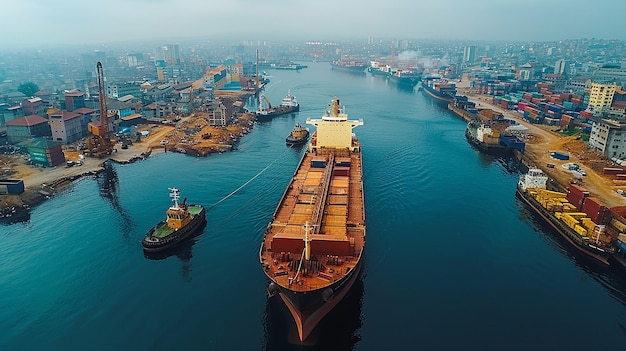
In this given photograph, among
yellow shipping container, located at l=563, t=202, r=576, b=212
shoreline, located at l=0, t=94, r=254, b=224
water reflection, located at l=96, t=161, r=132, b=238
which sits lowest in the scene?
water reflection, located at l=96, t=161, r=132, b=238

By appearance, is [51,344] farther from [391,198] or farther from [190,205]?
[391,198]

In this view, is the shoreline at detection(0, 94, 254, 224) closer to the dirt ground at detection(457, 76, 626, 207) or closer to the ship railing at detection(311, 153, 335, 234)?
the ship railing at detection(311, 153, 335, 234)

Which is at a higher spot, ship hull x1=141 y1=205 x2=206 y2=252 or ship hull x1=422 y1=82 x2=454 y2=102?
ship hull x1=422 y1=82 x2=454 y2=102

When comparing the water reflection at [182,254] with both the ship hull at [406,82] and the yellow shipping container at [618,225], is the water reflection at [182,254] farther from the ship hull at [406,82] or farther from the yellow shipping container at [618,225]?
the ship hull at [406,82]

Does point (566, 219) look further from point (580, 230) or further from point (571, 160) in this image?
point (571, 160)

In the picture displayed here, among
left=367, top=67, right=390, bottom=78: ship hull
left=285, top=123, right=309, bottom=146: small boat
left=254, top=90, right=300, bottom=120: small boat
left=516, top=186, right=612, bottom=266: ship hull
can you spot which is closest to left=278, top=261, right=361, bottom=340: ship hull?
left=516, top=186, right=612, bottom=266: ship hull

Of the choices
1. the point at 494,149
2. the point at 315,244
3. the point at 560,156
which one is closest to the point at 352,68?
the point at 494,149
